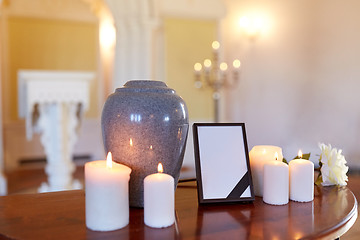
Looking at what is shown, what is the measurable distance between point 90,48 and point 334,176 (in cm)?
523

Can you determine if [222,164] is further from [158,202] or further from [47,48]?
[47,48]

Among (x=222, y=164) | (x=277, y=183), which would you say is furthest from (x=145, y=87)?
(x=277, y=183)

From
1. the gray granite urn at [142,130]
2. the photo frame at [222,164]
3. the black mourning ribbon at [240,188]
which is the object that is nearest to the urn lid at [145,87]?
the gray granite urn at [142,130]

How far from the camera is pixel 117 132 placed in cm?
83

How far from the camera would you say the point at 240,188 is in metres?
0.91

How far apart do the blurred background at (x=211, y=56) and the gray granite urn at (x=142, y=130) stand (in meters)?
2.93

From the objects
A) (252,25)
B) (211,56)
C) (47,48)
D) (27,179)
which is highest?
(252,25)

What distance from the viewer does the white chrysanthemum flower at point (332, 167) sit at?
1.03m

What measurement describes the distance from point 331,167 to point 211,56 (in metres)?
3.75

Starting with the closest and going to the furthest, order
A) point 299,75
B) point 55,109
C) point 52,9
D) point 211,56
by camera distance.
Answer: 1. point 55,109
2. point 299,75
3. point 211,56
4. point 52,9

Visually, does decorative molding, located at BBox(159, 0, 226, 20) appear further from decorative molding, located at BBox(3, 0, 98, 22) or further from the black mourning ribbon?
the black mourning ribbon

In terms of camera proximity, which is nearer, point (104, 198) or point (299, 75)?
point (104, 198)

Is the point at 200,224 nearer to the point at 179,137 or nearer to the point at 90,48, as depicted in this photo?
the point at 179,137

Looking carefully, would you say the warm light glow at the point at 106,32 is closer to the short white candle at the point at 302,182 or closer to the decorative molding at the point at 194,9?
the decorative molding at the point at 194,9
